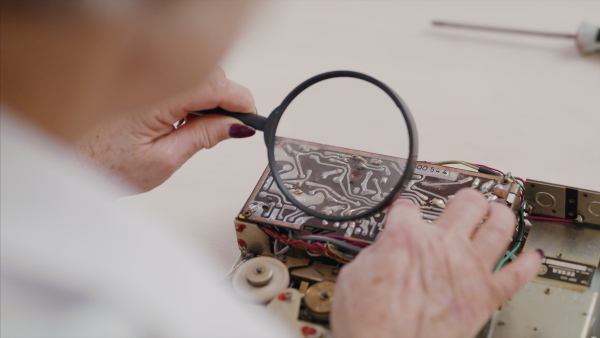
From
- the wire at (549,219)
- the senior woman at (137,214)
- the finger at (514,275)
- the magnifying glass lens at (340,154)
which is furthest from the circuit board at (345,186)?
the finger at (514,275)

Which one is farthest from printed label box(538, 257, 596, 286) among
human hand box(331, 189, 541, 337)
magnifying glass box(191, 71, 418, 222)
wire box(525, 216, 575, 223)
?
magnifying glass box(191, 71, 418, 222)

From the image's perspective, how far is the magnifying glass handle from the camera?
1.69 meters

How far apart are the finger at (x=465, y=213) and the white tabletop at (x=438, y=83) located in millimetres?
869

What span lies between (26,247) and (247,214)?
0.59m

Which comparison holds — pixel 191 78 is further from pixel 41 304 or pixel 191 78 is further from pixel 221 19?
pixel 41 304

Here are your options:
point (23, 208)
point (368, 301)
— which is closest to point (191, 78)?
point (368, 301)

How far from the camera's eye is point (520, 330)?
1.59 metres

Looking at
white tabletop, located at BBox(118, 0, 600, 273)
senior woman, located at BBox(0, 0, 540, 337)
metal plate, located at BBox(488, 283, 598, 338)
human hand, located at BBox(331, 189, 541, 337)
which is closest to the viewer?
senior woman, located at BBox(0, 0, 540, 337)

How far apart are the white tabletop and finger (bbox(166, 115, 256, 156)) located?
1.67 ft

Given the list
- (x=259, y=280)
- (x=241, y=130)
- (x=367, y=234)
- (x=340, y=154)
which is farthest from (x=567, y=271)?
(x=241, y=130)

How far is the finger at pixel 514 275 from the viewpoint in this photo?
1388 mm

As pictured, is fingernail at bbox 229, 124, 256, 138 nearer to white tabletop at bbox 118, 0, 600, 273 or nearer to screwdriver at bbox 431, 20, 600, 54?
white tabletop at bbox 118, 0, 600, 273

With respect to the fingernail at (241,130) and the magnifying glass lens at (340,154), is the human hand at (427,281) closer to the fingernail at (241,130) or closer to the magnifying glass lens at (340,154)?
the magnifying glass lens at (340,154)

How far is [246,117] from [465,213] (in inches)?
24.9
